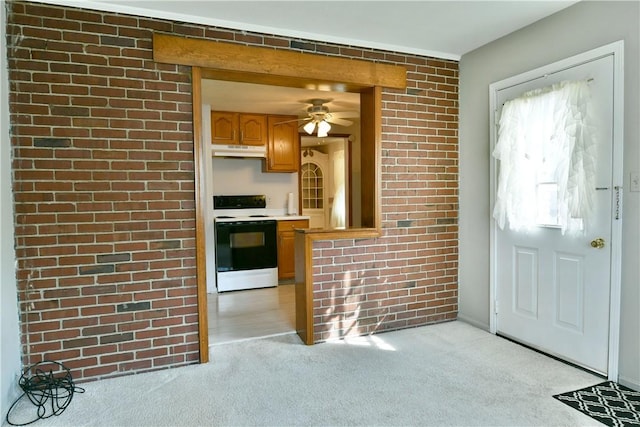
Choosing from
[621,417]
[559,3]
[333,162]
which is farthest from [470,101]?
[333,162]

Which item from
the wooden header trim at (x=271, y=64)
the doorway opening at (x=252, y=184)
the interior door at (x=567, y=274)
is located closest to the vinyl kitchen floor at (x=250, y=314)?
the doorway opening at (x=252, y=184)

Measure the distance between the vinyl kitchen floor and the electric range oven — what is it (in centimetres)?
13

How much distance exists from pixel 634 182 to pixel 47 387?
3.73 metres

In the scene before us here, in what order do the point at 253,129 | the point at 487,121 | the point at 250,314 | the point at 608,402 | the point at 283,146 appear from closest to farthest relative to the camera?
the point at 608,402, the point at 487,121, the point at 250,314, the point at 253,129, the point at 283,146

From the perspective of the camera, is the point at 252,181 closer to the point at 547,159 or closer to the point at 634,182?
the point at 547,159

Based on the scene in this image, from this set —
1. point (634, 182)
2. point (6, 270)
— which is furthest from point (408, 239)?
point (6, 270)

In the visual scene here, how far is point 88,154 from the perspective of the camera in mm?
2385

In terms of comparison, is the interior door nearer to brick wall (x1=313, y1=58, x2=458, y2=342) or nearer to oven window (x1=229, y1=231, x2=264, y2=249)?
brick wall (x1=313, y1=58, x2=458, y2=342)

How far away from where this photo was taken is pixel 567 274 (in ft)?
8.43

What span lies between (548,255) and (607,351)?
694 millimetres

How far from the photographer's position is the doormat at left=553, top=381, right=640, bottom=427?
1.93 m

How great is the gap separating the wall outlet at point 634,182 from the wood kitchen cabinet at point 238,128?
4159mm

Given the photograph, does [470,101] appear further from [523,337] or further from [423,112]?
[523,337]

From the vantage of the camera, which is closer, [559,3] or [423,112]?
[559,3]
